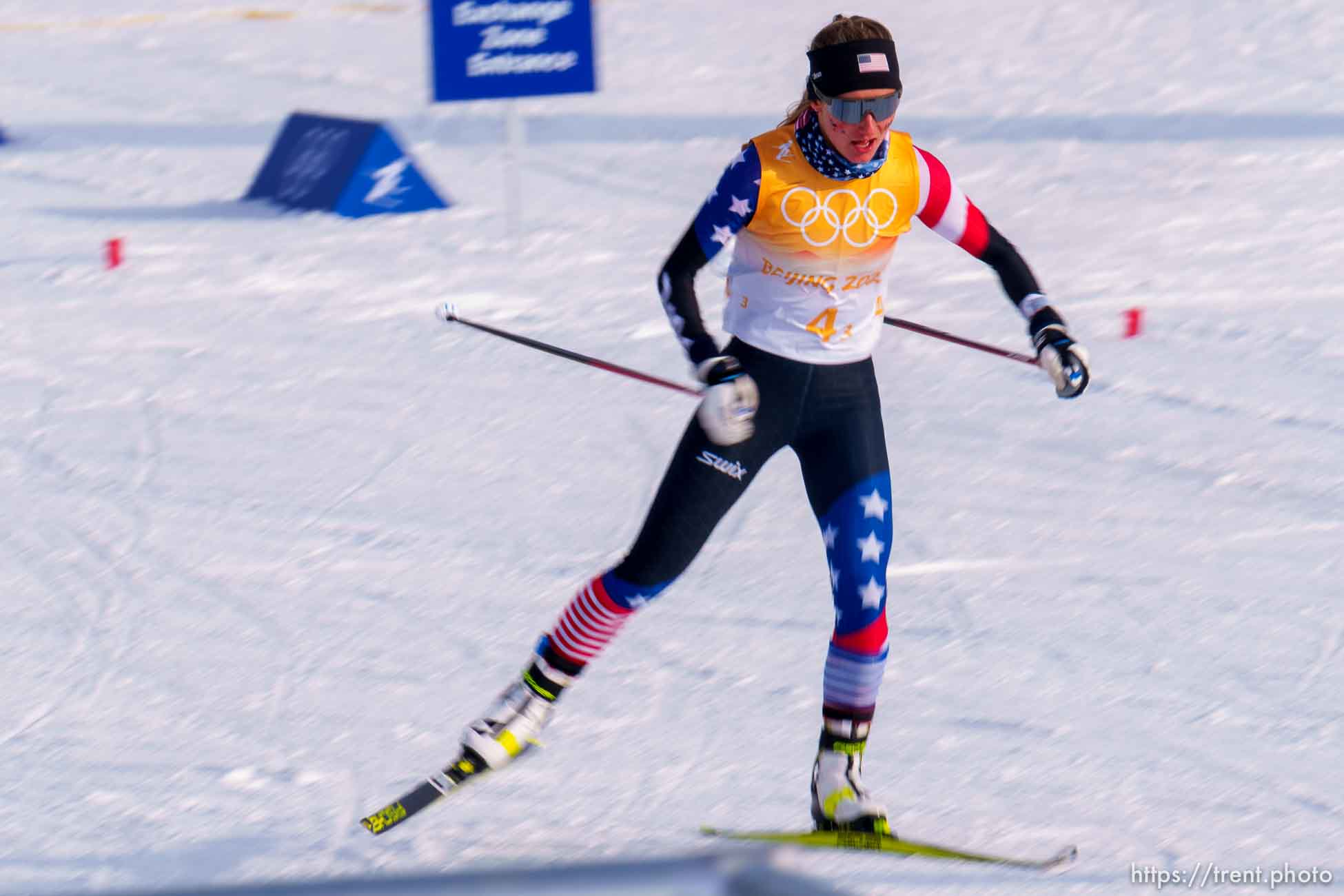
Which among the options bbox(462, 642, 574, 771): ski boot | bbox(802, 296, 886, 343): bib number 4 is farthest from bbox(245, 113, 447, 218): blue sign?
bbox(802, 296, 886, 343): bib number 4

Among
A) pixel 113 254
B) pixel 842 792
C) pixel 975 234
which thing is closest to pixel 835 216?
pixel 975 234

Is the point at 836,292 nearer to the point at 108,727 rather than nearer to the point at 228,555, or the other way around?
the point at 108,727

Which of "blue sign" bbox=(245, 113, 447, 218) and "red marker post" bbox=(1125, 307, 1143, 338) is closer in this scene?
"red marker post" bbox=(1125, 307, 1143, 338)

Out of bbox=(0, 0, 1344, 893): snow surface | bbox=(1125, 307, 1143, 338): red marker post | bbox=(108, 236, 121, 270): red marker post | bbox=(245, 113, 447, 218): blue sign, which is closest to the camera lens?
bbox=(0, 0, 1344, 893): snow surface

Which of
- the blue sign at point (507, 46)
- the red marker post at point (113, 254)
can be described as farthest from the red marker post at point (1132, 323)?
the red marker post at point (113, 254)

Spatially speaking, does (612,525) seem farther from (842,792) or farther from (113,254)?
(113,254)

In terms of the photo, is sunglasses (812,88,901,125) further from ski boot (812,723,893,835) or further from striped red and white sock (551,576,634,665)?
ski boot (812,723,893,835)

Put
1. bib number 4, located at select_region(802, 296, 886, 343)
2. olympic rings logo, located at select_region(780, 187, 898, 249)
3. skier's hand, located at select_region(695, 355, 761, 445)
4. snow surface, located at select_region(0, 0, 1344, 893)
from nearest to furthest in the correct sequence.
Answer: skier's hand, located at select_region(695, 355, 761, 445) < olympic rings logo, located at select_region(780, 187, 898, 249) < bib number 4, located at select_region(802, 296, 886, 343) < snow surface, located at select_region(0, 0, 1344, 893)

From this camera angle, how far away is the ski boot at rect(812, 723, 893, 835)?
4.41 metres

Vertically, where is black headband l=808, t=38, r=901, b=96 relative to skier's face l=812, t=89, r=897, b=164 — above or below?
above

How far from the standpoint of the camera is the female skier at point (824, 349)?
166 inches

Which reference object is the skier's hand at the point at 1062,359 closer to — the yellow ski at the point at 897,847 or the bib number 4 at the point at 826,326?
the bib number 4 at the point at 826,326

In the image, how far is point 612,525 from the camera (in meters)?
6.78

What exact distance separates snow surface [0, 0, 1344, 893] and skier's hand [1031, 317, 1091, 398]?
1142mm
